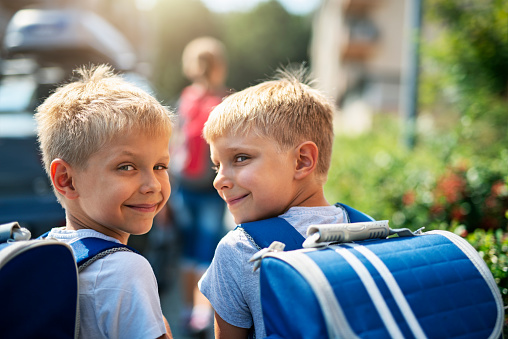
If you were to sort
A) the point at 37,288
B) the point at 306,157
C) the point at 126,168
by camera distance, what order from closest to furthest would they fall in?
the point at 37,288, the point at 126,168, the point at 306,157

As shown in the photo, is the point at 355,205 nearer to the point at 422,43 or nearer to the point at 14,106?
the point at 422,43

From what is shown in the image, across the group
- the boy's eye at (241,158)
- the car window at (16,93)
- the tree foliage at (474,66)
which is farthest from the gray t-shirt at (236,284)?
the car window at (16,93)

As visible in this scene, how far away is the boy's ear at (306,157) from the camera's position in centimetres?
185

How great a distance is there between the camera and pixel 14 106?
4.84 m

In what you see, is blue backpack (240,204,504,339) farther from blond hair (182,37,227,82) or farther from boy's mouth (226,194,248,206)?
blond hair (182,37,227,82)

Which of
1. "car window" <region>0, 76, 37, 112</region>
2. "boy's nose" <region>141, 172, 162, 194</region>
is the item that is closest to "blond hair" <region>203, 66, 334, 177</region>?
"boy's nose" <region>141, 172, 162, 194</region>

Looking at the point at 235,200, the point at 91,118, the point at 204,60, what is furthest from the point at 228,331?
the point at 204,60

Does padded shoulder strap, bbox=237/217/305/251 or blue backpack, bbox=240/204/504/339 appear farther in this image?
padded shoulder strap, bbox=237/217/305/251

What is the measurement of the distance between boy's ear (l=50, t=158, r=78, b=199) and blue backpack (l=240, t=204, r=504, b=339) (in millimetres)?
689

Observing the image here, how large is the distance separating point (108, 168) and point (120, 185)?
68 millimetres

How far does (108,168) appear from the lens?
1692 mm

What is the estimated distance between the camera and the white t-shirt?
1497mm

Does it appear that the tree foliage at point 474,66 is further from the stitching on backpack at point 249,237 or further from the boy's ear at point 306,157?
the stitching on backpack at point 249,237

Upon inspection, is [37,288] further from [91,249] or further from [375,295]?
[375,295]
